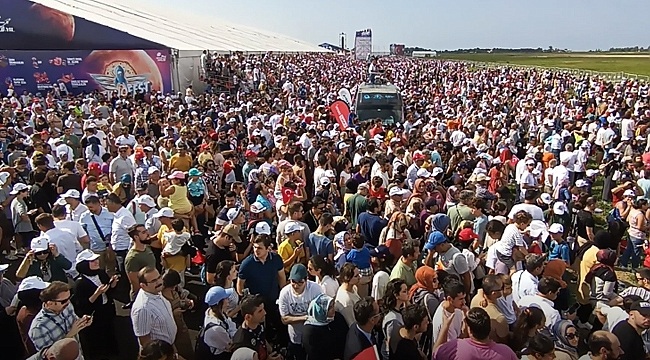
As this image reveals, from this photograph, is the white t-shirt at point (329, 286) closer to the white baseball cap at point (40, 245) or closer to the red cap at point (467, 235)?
the red cap at point (467, 235)

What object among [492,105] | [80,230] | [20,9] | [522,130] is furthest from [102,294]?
[20,9]

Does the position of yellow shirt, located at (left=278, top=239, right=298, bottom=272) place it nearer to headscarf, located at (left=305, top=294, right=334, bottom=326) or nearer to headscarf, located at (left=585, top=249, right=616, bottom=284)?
headscarf, located at (left=305, top=294, right=334, bottom=326)

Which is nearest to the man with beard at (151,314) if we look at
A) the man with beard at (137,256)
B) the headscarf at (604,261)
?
the man with beard at (137,256)

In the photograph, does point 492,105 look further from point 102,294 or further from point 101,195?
point 102,294

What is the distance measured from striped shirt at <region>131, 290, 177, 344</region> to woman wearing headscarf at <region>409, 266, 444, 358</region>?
1949mm

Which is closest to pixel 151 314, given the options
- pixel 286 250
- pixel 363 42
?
pixel 286 250

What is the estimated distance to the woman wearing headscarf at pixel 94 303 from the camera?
4.82 metres

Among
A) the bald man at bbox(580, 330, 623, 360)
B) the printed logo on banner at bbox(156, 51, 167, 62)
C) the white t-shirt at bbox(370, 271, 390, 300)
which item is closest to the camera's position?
the bald man at bbox(580, 330, 623, 360)

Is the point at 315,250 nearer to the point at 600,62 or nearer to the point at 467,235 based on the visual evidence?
the point at 467,235

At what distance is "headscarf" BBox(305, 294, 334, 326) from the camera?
420 centimetres

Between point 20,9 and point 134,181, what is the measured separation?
1872cm

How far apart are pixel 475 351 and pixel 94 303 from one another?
131 inches

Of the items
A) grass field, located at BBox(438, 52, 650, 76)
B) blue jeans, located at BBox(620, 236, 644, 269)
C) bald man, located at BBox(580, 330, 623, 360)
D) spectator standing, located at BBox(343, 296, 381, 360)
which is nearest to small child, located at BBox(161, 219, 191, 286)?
spectator standing, located at BBox(343, 296, 381, 360)

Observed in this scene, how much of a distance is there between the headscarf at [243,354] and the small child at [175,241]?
7.13 ft
